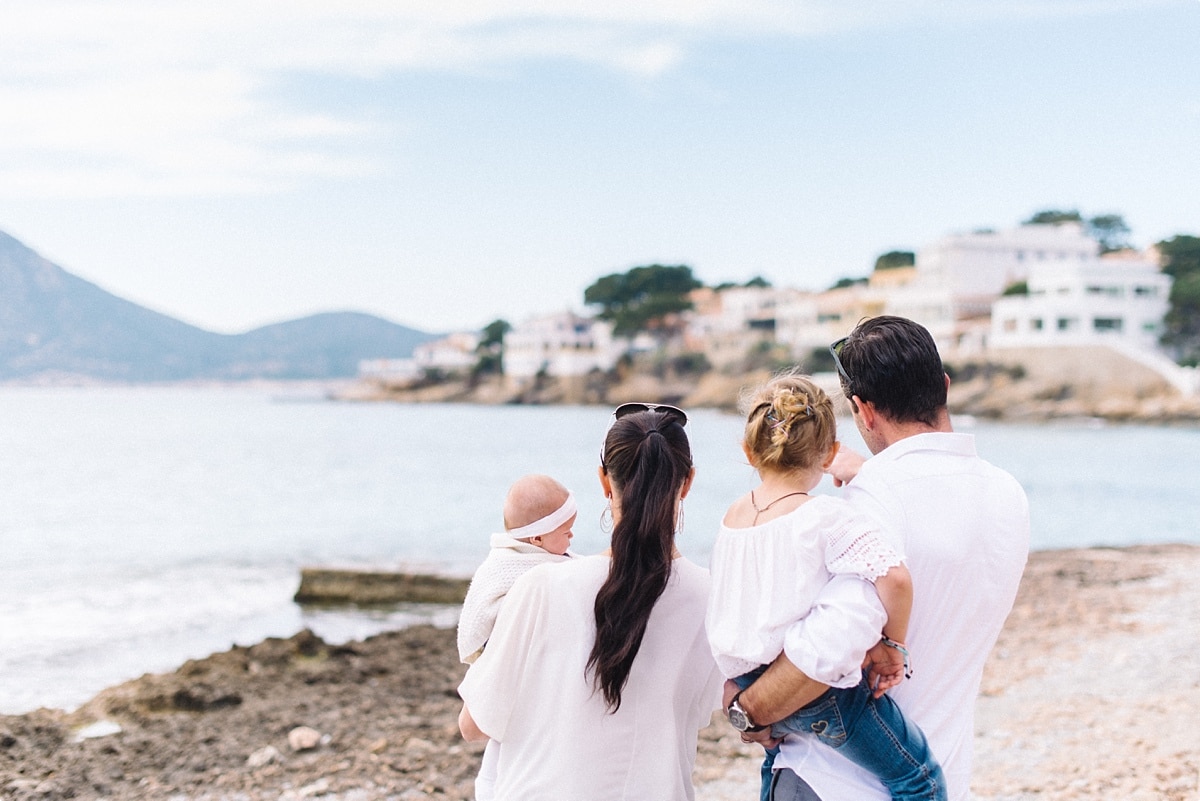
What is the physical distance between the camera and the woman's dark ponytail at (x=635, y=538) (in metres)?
1.99

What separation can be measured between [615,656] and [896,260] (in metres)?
87.0

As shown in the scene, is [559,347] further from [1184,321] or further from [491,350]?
[1184,321]

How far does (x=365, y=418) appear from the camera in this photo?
88.4 m

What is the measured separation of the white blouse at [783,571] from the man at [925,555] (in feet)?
0.14

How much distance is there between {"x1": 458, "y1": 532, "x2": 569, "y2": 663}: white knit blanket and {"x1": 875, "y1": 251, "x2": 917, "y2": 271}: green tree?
3344 inches

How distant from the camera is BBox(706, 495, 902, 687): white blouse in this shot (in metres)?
1.79

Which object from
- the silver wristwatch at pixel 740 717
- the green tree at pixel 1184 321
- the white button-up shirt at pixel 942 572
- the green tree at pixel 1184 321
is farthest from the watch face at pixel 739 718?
the green tree at pixel 1184 321

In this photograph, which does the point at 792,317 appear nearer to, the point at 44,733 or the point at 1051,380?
the point at 1051,380

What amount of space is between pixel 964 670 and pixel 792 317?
82.7 meters

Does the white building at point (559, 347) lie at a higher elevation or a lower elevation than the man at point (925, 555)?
higher

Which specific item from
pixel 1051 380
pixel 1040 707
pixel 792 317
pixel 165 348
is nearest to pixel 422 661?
pixel 1040 707

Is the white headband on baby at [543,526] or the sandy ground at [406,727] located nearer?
the white headband on baby at [543,526]

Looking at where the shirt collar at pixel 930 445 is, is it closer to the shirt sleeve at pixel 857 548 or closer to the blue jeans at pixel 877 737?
the shirt sleeve at pixel 857 548

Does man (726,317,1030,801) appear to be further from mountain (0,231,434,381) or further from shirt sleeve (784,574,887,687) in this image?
mountain (0,231,434,381)
